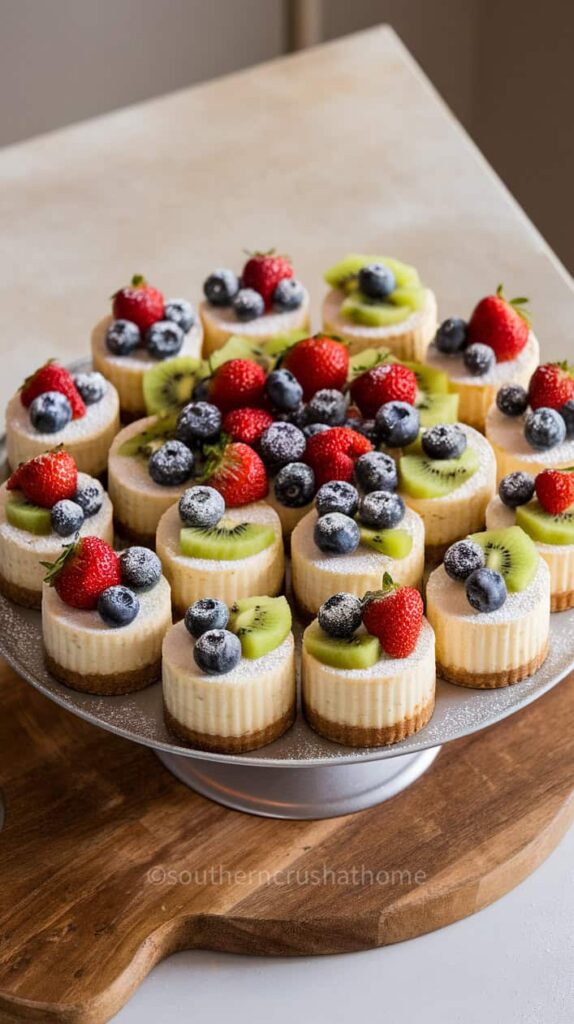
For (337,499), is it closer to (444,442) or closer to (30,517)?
(444,442)

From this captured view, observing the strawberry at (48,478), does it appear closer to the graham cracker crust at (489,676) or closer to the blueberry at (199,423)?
the blueberry at (199,423)

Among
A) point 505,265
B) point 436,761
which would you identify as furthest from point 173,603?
point 505,265

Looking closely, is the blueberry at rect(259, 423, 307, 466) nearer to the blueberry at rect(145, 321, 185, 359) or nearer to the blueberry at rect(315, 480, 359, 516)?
the blueberry at rect(315, 480, 359, 516)

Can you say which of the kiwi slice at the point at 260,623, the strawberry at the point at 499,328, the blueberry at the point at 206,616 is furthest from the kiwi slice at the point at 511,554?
the strawberry at the point at 499,328

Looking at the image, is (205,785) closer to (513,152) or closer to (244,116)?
(244,116)

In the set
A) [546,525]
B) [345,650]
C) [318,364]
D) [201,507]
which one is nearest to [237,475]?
[201,507]
